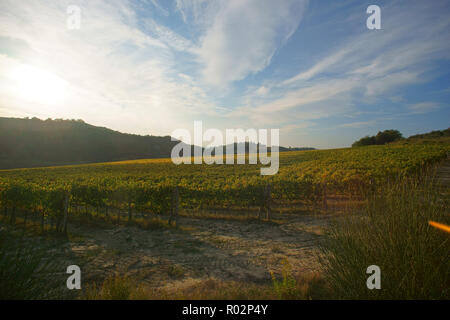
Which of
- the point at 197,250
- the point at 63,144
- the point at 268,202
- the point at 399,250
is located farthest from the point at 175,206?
the point at 63,144

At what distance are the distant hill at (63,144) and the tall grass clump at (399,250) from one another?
9506cm

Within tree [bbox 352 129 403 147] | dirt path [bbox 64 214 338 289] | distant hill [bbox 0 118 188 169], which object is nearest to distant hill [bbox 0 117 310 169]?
→ distant hill [bbox 0 118 188 169]

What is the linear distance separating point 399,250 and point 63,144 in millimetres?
121913

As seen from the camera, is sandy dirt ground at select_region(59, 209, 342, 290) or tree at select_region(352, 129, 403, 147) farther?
tree at select_region(352, 129, 403, 147)

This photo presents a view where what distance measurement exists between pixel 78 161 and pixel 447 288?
109 metres

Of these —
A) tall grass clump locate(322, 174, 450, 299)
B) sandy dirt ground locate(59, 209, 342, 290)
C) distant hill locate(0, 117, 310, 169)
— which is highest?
distant hill locate(0, 117, 310, 169)

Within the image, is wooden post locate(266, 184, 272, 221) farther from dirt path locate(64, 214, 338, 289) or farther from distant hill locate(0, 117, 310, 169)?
distant hill locate(0, 117, 310, 169)

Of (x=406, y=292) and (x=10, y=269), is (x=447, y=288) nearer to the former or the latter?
(x=406, y=292)

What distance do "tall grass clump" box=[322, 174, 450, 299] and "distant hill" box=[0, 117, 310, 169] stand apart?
95.1m

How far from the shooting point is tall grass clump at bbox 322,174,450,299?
8.91 feet
